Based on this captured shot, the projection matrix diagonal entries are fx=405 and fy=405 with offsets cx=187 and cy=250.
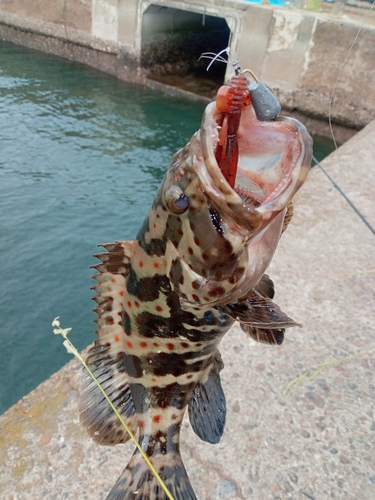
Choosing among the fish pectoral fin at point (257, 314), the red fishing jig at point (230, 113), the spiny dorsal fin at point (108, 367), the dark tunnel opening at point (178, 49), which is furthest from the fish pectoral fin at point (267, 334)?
the dark tunnel opening at point (178, 49)

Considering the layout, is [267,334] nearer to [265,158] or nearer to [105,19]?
Answer: [265,158]

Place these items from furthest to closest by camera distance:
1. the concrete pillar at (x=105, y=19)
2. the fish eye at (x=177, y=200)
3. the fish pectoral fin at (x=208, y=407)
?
the concrete pillar at (x=105, y=19) → the fish pectoral fin at (x=208, y=407) → the fish eye at (x=177, y=200)

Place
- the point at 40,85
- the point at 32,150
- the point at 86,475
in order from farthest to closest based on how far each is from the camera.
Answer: the point at 40,85 < the point at 32,150 < the point at 86,475

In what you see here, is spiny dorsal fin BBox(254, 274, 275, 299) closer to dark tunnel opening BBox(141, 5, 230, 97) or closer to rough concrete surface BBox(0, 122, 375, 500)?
rough concrete surface BBox(0, 122, 375, 500)

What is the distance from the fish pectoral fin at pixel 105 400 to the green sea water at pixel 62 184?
3.75 meters

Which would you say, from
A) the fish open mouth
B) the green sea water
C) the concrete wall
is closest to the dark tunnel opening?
the concrete wall

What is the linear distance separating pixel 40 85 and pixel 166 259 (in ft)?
51.7

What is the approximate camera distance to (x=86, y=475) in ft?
9.05

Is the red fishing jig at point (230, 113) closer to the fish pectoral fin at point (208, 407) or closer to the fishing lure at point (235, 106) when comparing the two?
the fishing lure at point (235, 106)

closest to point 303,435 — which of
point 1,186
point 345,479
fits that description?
point 345,479

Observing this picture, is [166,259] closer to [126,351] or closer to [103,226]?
[126,351]

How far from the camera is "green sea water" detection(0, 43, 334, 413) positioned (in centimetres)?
636

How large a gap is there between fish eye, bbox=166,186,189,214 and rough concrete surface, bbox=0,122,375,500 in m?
2.07

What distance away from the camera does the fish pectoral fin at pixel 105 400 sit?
218 centimetres
